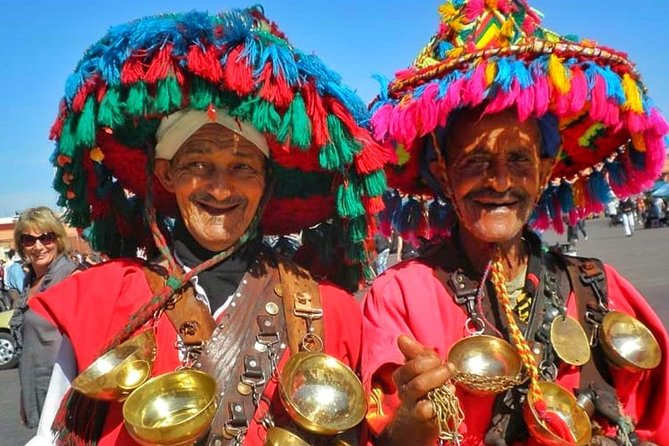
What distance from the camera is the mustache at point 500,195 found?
7.15 feet

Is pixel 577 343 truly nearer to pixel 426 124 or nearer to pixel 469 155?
pixel 469 155

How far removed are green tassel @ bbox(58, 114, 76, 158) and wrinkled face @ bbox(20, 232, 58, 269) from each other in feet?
9.18

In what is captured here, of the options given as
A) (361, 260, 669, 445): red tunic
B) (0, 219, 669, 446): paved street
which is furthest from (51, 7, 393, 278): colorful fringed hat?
(0, 219, 669, 446): paved street

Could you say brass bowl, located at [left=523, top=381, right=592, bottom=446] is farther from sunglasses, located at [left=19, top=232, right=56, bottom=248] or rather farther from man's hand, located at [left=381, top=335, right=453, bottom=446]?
sunglasses, located at [left=19, top=232, right=56, bottom=248]

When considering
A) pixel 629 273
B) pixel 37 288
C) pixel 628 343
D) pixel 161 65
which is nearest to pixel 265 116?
pixel 161 65

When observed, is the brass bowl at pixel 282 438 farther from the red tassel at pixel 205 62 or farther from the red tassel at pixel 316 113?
the red tassel at pixel 205 62

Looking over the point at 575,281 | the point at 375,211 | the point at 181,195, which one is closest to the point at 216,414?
the point at 181,195

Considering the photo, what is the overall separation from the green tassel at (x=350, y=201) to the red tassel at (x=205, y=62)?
553 mm

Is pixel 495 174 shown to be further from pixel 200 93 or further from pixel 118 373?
pixel 118 373

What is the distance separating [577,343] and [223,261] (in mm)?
1189

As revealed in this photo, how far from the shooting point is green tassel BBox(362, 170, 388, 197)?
2109 mm

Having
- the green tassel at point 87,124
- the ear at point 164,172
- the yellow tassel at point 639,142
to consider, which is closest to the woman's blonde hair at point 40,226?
the ear at point 164,172

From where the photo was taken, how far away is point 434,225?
109 inches

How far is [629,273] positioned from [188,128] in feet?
35.0
